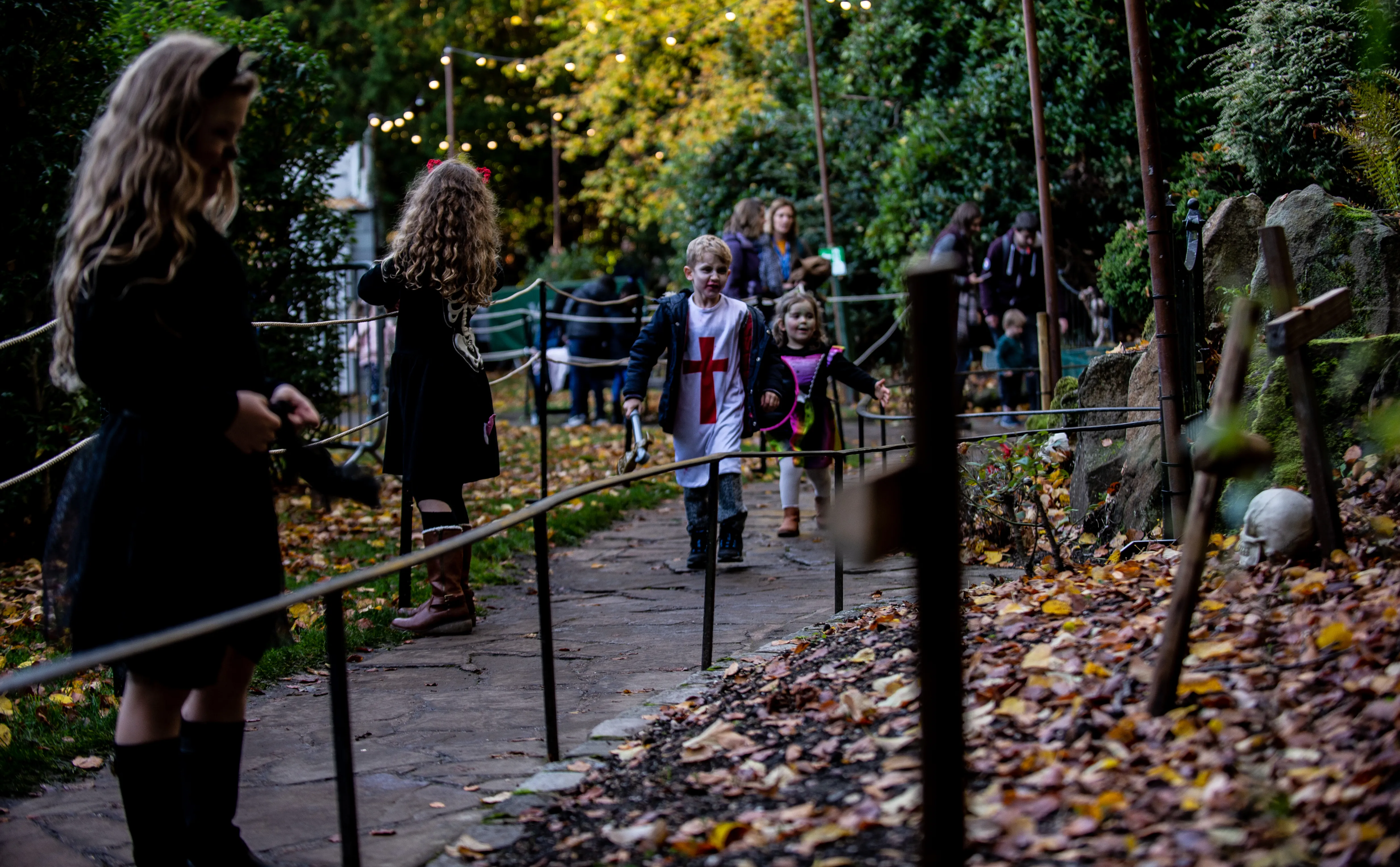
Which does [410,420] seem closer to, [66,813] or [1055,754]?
[66,813]

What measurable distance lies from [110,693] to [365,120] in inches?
1206

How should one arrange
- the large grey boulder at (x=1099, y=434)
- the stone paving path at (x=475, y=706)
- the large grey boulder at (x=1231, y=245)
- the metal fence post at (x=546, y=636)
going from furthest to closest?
1. the large grey boulder at (x=1231, y=245)
2. the large grey boulder at (x=1099, y=434)
3. the metal fence post at (x=546, y=636)
4. the stone paving path at (x=475, y=706)

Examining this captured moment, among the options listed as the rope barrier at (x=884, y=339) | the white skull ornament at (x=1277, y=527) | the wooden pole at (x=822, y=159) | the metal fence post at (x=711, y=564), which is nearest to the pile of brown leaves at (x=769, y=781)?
the metal fence post at (x=711, y=564)

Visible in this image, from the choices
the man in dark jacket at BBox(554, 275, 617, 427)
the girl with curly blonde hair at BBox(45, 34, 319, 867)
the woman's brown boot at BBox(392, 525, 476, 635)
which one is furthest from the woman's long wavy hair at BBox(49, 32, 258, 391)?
the man in dark jacket at BBox(554, 275, 617, 427)

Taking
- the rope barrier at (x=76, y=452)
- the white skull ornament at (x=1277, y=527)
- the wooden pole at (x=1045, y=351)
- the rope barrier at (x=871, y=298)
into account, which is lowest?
the white skull ornament at (x=1277, y=527)

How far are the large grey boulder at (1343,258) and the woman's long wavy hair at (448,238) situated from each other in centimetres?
354

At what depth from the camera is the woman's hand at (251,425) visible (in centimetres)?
281

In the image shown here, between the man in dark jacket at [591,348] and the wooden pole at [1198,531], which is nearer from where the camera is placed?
A: the wooden pole at [1198,531]

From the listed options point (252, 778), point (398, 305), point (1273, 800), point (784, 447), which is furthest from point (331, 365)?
point (1273, 800)

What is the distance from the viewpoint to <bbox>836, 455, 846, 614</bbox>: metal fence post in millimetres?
5305

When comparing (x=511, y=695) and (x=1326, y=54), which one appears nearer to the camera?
(x=511, y=695)

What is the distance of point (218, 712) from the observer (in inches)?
117

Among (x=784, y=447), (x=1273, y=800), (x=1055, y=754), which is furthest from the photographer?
(x=784, y=447)

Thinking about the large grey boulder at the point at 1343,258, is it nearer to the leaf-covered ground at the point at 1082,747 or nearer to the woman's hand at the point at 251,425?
the leaf-covered ground at the point at 1082,747
